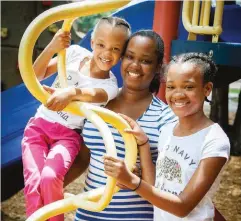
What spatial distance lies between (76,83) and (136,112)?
1.19ft

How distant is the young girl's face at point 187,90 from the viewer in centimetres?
156

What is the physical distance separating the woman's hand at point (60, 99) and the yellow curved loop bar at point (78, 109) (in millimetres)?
24

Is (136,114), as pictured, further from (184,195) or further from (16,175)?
(16,175)

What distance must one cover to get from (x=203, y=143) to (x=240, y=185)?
3.51 meters

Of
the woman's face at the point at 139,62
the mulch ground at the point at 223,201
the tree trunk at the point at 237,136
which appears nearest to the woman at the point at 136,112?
the woman's face at the point at 139,62

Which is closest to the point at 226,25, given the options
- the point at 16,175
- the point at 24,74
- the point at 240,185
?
the point at 24,74

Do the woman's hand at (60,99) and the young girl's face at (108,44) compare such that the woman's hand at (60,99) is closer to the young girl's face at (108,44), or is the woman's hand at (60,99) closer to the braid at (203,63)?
the young girl's face at (108,44)

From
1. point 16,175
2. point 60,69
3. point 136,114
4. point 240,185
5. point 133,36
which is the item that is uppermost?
point 133,36

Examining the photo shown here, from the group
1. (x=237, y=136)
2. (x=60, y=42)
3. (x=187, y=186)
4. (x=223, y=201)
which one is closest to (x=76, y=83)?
(x=60, y=42)

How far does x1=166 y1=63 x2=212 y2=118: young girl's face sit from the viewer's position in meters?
1.56

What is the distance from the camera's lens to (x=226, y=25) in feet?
8.76

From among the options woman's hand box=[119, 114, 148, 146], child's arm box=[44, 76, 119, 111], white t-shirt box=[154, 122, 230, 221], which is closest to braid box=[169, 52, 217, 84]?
white t-shirt box=[154, 122, 230, 221]

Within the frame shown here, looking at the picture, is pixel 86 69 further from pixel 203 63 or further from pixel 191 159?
pixel 191 159

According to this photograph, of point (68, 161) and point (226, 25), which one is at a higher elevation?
point (226, 25)
